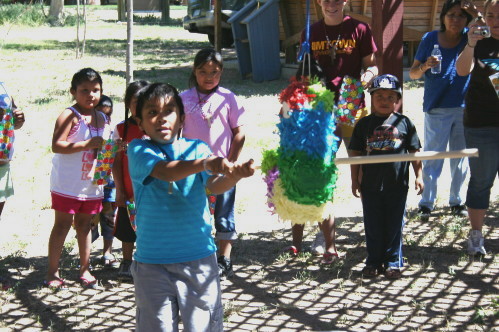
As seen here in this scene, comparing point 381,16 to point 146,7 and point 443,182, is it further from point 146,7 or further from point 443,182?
point 146,7

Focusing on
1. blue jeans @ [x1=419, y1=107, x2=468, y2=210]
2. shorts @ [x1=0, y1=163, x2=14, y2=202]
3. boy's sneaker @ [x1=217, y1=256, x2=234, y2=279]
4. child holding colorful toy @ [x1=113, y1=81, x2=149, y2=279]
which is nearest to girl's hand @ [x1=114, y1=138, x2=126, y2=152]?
child holding colorful toy @ [x1=113, y1=81, x2=149, y2=279]

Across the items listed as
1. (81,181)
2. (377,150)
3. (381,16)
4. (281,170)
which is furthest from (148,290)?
(381,16)

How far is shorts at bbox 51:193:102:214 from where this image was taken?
4207mm

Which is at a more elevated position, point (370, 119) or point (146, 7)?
point (146, 7)

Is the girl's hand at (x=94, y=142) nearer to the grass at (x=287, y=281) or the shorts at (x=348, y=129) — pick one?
the grass at (x=287, y=281)

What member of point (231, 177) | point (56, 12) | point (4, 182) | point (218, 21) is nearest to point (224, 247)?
point (4, 182)

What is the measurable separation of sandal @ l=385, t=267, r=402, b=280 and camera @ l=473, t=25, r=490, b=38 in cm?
144

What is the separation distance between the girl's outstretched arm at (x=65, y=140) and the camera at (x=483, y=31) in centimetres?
218

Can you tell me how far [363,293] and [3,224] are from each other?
2977 mm

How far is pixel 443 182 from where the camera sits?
6793 mm

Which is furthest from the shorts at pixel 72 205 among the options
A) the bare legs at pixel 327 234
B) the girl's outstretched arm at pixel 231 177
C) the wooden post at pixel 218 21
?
the wooden post at pixel 218 21

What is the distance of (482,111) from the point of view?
4434 millimetres

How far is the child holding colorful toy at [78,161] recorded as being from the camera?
164 inches

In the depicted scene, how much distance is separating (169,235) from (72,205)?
1.66 metres
